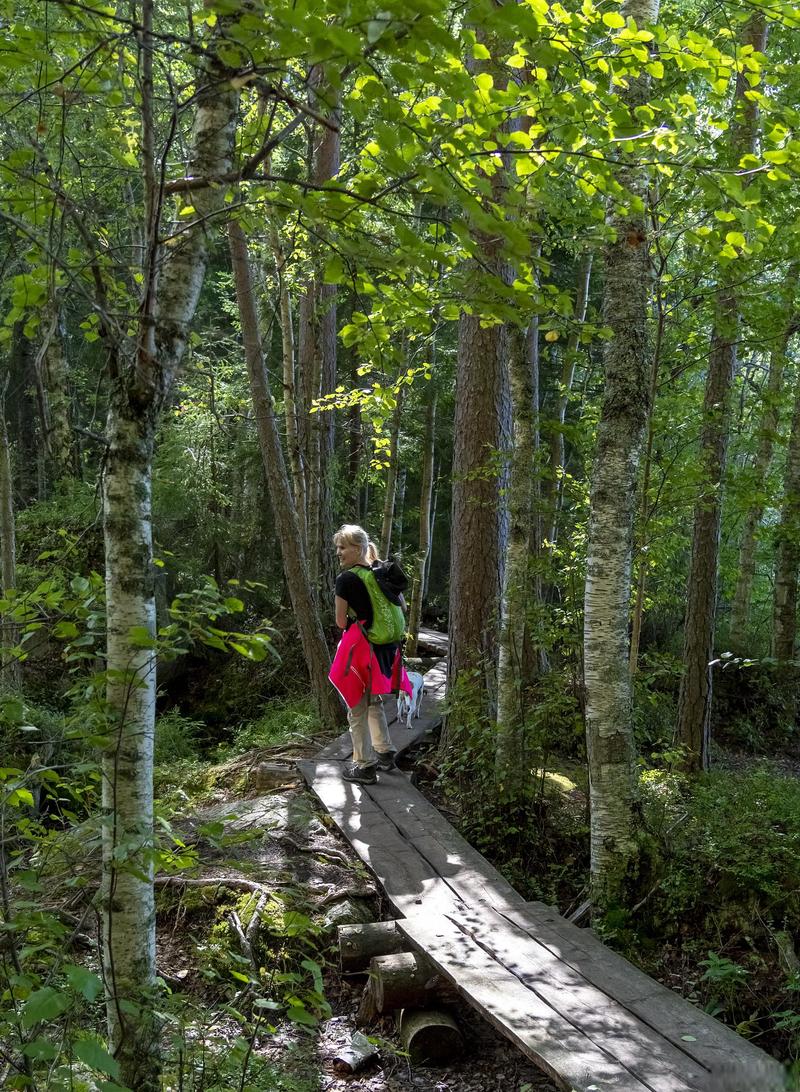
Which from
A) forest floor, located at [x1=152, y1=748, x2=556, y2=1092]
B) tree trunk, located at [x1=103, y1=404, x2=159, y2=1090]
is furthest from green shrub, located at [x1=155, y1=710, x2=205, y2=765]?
tree trunk, located at [x1=103, y1=404, x2=159, y2=1090]

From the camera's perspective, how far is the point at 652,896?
5586 millimetres

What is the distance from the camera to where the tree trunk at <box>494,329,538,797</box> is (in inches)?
281

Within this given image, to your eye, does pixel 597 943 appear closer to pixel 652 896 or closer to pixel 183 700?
pixel 652 896

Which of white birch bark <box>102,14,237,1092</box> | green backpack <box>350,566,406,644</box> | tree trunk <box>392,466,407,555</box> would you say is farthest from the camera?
tree trunk <box>392,466,407,555</box>

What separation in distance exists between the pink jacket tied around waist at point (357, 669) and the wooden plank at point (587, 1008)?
2690 millimetres

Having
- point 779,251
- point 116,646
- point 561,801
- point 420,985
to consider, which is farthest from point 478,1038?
point 779,251

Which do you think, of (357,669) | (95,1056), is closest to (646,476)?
(357,669)

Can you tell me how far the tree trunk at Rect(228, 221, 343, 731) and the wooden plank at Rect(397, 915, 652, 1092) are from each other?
225 inches

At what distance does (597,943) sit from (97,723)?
3.55 m

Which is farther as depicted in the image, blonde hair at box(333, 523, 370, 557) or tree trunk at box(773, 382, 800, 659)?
tree trunk at box(773, 382, 800, 659)

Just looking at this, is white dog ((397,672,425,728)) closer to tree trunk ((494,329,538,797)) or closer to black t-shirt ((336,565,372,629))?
black t-shirt ((336,565,372,629))

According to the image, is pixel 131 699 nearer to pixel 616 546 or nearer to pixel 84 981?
pixel 84 981

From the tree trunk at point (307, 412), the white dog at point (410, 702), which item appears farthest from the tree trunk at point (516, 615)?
the tree trunk at point (307, 412)

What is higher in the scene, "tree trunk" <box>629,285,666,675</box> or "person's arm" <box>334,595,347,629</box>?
"tree trunk" <box>629,285,666,675</box>
